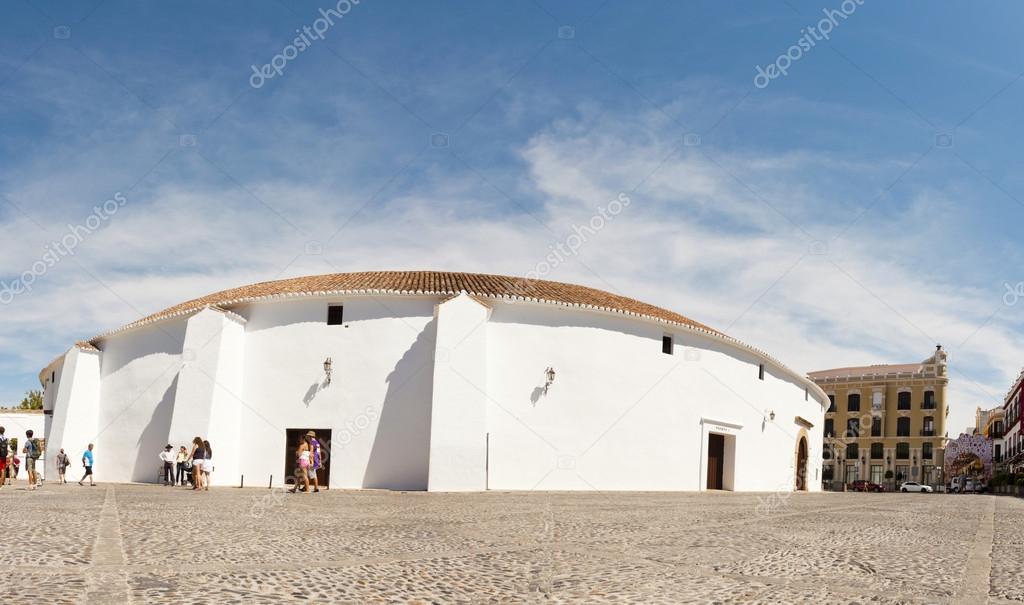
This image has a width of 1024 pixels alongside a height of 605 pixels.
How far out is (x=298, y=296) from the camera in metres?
23.9

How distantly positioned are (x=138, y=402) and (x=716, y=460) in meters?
19.6

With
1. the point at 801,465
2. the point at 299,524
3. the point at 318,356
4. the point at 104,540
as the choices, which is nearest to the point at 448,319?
the point at 318,356

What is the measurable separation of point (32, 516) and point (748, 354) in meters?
25.3

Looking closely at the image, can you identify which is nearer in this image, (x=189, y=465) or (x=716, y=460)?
(x=189, y=465)

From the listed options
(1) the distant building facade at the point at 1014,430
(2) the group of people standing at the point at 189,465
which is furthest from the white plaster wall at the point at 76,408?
(1) the distant building facade at the point at 1014,430

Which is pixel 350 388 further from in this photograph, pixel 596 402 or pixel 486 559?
pixel 486 559

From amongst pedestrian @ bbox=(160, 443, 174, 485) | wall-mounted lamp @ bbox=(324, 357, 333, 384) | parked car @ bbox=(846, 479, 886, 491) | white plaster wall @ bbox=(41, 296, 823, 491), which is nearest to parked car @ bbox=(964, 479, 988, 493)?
parked car @ bbox=(846, 479, 886, 491)

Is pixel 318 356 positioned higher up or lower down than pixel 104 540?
higher up

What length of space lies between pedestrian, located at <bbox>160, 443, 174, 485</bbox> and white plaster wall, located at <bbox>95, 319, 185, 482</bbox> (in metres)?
2.12

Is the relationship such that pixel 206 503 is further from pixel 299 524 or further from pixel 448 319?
pixel 448 319

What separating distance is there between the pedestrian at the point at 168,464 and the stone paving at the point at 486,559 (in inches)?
448

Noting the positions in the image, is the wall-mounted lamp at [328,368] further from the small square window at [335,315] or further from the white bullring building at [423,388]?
the small square window at [335,315]

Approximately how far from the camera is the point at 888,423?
71.6 metres

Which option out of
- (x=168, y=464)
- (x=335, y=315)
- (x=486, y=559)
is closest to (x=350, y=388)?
(x=335, y=315)
